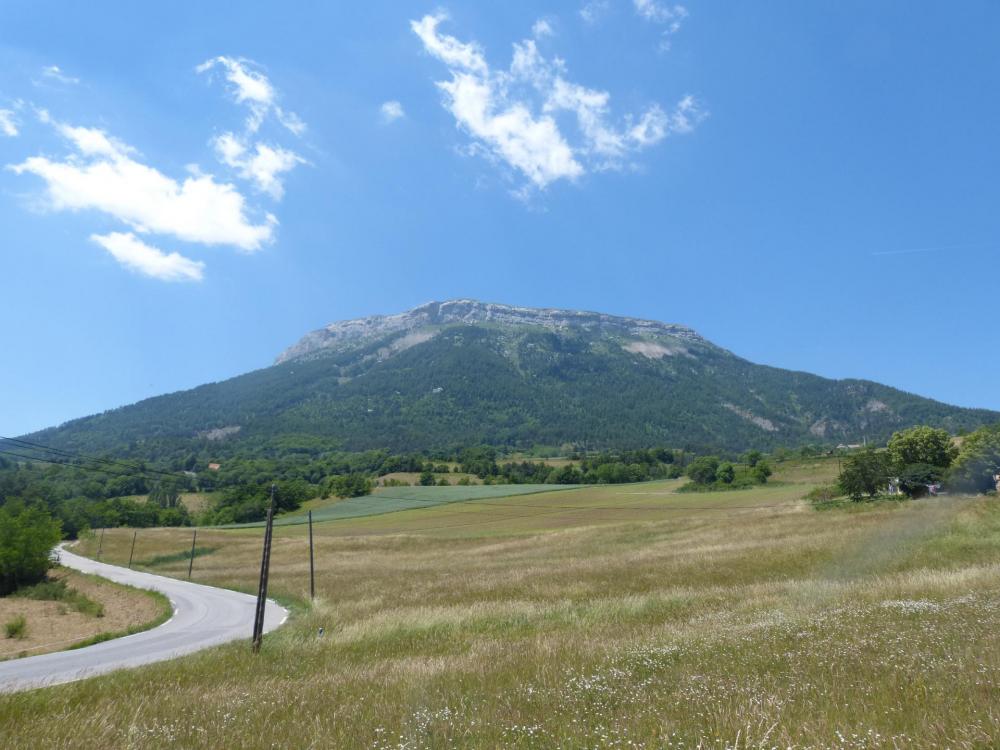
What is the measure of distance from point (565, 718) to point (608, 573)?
23003 millimetres

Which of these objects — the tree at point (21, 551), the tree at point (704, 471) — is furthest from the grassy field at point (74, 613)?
the tree at point (704, 471)

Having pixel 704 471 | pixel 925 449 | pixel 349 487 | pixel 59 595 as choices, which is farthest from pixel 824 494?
pixel 349 487

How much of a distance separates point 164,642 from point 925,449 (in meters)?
82.8

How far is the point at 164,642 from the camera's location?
22250 millimetres

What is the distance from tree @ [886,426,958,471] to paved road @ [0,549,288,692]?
72575mm

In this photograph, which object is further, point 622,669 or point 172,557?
point 172,557

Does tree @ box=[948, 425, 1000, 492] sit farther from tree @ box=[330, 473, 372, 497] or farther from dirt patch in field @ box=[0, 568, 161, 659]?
tree @ box=[330, 473, 372, 497]

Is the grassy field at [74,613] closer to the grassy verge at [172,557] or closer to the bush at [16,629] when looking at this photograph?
the bush at [16,629]

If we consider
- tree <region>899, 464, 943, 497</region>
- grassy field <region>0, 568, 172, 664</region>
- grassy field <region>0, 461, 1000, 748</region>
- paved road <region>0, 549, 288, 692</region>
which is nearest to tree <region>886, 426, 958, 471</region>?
tree <region>899, 464, 943, 497</region>

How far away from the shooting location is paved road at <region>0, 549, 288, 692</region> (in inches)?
648

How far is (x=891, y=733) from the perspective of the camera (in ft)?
14.5

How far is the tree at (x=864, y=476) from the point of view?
60250mm

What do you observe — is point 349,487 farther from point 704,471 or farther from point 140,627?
point 140,627

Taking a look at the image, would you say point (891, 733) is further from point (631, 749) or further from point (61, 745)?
point (61, 745)
